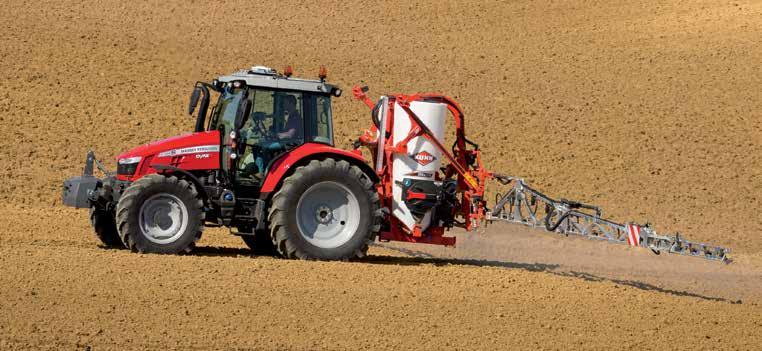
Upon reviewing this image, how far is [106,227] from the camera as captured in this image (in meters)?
14.8

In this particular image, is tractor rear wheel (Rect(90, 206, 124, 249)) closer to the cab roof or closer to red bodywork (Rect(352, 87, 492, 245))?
the cab roof

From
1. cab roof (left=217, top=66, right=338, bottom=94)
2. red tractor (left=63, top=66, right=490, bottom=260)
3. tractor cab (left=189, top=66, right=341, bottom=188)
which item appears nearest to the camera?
red tractor (left=63, top=66, right=490, bottom=260)

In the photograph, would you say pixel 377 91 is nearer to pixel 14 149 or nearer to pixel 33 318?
pixel 14 149

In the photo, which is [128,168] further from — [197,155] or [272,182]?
[272,182]

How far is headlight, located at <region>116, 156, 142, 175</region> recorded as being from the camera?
14211 mm

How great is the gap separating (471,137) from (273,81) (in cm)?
1253

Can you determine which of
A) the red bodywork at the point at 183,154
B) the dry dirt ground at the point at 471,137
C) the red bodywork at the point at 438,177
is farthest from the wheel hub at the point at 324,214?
the red bodywork at the point at 183,154

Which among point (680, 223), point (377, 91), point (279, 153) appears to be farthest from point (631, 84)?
Result: point (279, 153)

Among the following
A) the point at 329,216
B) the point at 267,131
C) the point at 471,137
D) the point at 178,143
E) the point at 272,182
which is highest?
the point at 471,137

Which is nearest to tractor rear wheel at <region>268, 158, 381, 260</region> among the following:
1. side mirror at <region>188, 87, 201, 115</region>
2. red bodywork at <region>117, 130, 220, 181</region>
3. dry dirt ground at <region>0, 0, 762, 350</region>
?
dry dirt ground at <region>0, 0, 762, 350</region>

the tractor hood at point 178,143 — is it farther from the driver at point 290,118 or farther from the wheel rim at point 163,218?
the driver at point 290,118

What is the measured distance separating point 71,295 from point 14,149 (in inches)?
524

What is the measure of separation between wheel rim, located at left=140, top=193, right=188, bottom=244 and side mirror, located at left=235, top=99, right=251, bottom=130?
3.80ft

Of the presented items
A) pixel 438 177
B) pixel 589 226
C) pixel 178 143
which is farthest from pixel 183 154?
pixel 589 226
